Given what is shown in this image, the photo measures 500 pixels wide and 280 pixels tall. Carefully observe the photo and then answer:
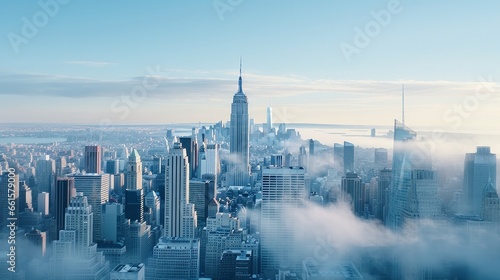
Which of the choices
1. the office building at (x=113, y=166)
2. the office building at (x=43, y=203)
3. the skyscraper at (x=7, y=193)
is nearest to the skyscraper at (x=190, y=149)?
the office building at (x=113, y=166)

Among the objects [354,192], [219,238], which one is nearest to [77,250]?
[219,238]

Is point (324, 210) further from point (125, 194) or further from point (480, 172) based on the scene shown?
point (125, 194)

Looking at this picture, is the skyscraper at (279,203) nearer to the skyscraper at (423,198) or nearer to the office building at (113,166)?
the skyscraper at (423,198)

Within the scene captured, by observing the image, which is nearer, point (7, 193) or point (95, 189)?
point (7, 193)

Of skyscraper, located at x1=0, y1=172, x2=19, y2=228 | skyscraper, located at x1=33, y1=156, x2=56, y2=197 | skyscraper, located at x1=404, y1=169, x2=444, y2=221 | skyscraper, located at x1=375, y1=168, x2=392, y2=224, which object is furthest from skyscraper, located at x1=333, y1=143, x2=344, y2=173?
skyscraper, located at x1=0, y1=172, x2=19, y2=228

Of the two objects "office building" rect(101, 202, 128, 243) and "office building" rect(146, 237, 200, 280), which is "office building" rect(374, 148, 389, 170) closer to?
"office building" rect(146, 237, 200, 280)

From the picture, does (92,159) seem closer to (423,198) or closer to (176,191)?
(176,191)
